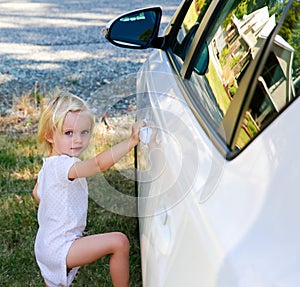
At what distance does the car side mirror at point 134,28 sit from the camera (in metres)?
3.25

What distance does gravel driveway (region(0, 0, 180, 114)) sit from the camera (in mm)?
7618

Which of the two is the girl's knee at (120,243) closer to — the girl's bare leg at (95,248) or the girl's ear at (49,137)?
the girl's bare leg at (95,248)

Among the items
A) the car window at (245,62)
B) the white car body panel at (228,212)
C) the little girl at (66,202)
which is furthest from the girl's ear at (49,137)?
the white car body panel at (228,212)

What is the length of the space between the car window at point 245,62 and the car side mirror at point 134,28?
34cm

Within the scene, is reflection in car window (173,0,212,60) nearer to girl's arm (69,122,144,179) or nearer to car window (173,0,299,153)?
car window (173,0,299,153)

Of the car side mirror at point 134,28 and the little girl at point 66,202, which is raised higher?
the car side mirror at point 134,28

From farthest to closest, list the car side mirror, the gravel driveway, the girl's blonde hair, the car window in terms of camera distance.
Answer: the gravel driveway → the car side mirror → the girl's blonde hair → the car window

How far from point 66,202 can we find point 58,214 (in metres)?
0.07

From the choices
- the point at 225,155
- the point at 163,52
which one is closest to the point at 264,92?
the point at 225,155

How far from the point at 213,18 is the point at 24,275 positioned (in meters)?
2.00

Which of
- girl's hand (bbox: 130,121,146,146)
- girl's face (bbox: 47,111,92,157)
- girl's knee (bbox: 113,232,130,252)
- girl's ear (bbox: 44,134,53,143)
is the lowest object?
girl's knee (bbox: 113,232,130,252)

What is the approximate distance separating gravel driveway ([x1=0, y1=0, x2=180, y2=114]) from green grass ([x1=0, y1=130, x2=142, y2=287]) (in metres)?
1.16

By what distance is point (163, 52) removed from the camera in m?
3.23

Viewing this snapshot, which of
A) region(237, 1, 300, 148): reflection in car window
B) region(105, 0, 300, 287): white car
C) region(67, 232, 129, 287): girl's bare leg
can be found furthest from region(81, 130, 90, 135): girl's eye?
region(237, 1, 300, 148): reflection in car window
